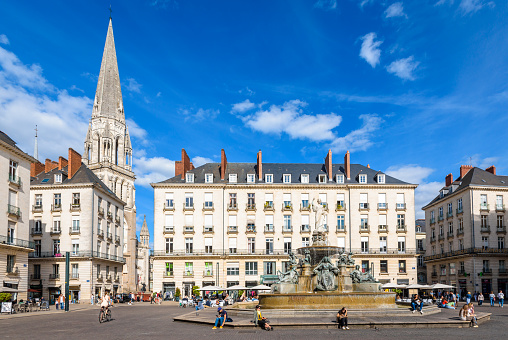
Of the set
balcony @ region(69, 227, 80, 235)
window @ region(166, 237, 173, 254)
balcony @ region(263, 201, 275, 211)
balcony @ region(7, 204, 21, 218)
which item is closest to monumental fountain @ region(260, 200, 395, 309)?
balcony @ region(7, 204, 21, 218)

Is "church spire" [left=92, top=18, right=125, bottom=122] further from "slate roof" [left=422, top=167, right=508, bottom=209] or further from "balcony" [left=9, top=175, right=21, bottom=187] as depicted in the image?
"slate roof" [left=422, top=167, right=508, bottom=209]

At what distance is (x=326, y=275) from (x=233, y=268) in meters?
35.0

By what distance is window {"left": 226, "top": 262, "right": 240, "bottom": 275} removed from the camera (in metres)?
64.8

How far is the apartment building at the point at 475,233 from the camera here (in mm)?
61062

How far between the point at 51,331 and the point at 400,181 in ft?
176

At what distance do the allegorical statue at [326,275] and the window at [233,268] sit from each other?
34047 millimetres

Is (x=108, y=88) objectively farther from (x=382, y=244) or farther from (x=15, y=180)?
(x=15, y=180)

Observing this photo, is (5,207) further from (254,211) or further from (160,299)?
(254,211)

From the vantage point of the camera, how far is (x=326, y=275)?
1225 inches

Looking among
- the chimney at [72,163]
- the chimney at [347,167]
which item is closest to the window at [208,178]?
the chimney at [72,163]

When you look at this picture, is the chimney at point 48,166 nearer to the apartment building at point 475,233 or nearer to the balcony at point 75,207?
the balcony at point 75,207

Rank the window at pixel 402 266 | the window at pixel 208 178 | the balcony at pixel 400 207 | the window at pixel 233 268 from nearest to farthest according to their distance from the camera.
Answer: the window at pixel 233 268 < the window at pixel 402 266 < the balcony at pixel 400 207 < the window at pixel 208 178

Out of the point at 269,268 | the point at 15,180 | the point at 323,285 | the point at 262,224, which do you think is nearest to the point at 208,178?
the point at 262,224

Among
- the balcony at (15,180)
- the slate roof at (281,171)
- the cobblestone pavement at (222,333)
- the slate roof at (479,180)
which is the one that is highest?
the slate roof at (281,171)
